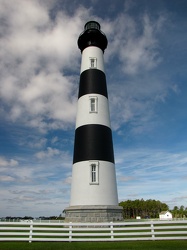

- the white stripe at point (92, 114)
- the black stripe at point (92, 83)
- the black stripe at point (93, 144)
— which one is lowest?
the black stripe at point (93, 144)

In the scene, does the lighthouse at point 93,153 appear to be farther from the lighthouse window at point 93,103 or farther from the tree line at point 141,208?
the tree line at point 141,208

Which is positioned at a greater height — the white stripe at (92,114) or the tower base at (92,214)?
the white stripe at (92,114)

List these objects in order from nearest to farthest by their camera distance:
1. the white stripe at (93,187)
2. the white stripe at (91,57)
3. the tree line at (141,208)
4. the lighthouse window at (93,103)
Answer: the white stripe at (93,187), the lighthouse window at (93,103), the white stripe at (91,57), the tree line at (141,208)

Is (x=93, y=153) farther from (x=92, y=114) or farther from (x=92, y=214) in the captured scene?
(x=92, y=214)

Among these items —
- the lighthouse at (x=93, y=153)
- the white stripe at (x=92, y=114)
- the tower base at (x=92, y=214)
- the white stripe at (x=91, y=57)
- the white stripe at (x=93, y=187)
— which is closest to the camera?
the tower base at (x=92, y=214)

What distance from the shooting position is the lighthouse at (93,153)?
53.9ft

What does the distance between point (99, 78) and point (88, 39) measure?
4202 millimetres

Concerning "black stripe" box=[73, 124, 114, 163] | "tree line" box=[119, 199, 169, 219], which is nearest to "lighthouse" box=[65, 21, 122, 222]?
"black stripe" box=[73, 124, 114, 163]

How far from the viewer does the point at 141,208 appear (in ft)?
268

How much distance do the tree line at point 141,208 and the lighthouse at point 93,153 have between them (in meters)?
65.7

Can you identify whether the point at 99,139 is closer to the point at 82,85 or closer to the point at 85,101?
the point at 85,101

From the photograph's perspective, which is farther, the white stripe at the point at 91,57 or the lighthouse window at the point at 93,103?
the white stripe at the point at 91,57

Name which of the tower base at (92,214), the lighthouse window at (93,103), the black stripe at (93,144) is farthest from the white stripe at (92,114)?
the tower base at (92,214)

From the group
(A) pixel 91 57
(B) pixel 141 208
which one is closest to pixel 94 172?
(A) pixel 91 57
